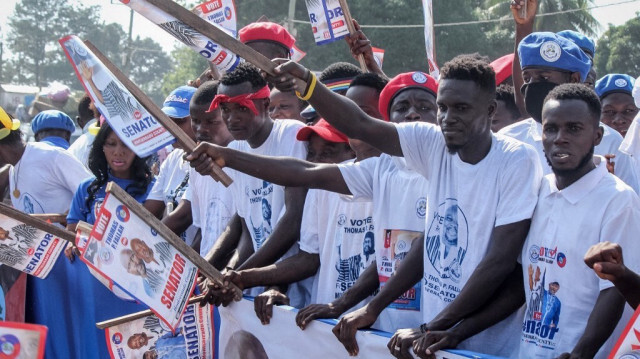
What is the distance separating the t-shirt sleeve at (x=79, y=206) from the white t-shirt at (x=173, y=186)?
447 millimetres

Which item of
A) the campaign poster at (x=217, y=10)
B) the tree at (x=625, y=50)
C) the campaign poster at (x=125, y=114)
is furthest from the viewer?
the tree at (x=625, y=50)

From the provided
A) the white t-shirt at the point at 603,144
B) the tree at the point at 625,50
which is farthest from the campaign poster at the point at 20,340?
the tree at the point at 625,50

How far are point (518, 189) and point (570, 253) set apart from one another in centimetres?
40

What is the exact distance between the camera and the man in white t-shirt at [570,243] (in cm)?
344

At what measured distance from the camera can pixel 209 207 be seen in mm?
5996

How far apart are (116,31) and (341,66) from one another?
97.4 metres

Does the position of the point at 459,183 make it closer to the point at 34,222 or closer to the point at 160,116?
the point at 160,116

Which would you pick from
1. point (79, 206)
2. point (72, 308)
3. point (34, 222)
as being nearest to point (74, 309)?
point (72, 308)

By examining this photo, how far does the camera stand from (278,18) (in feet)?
129

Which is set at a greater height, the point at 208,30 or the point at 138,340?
the point at 208,30

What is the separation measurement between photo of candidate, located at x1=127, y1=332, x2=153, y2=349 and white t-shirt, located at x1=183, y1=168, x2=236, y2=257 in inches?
38.6

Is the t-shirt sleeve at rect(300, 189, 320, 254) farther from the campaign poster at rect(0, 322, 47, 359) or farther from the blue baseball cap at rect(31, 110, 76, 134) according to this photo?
the blue baseball cap at rect(31, 110, 76, 134)

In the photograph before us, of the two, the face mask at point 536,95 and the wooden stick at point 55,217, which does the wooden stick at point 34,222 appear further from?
the face mask at point 536,95

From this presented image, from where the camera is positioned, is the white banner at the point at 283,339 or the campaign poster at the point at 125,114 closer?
the white banner at the point at 283,339
